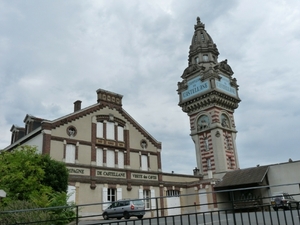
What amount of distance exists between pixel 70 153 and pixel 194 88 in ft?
70.9

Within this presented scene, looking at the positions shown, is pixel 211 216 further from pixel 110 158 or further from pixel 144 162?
pixel 144 162

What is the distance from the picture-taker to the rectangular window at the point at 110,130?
2907cm

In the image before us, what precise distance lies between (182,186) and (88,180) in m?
10.6

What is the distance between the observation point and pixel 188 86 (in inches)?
1716

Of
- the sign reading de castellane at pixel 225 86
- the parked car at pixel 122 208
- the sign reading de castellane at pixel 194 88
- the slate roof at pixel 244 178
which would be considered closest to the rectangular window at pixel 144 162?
the slate roof at pixel 244 178

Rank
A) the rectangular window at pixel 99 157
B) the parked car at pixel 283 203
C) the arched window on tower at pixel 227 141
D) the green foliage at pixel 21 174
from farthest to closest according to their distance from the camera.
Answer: the arched window on tower at pixel 227 141, the rectangular window at pixel 99 157, the green foliage at pixel 21 174, the parked car at pixel 283 203

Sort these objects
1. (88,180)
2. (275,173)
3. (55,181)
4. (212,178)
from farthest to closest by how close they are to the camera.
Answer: (212,178), (275,173), (88,180), (55,181)

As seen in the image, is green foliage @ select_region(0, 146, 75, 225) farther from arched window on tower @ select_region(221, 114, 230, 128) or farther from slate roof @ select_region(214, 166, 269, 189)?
arched window on tower @ select_region(221, 114, 230, 128)

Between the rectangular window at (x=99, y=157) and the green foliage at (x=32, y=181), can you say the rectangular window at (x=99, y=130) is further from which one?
the green foliage at (x=32, y=181)

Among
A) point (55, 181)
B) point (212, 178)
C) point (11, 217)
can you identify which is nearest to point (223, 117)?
point (212, 178)

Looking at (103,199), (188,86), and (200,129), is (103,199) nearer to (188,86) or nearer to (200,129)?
(200,129)

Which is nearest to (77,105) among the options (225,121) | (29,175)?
(29,175)

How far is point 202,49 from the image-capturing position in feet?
147

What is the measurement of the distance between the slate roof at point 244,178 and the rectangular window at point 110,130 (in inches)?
435
